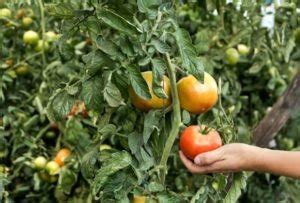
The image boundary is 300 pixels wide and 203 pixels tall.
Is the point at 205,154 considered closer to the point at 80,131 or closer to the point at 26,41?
the point at 80,131

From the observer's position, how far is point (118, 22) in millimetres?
1078

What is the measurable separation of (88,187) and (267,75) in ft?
2.75

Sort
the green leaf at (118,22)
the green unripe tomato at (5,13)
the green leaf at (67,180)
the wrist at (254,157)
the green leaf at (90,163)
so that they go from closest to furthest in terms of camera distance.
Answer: the green leaf at (118,22) < the wrist at (254,157) < the green leaf at (90,163) < the green leaf at (67,180) < the green unripe tomato at (5,13)

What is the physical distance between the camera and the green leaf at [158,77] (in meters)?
1.11

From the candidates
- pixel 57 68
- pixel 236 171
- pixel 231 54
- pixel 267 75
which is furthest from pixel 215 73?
pixel 236 171

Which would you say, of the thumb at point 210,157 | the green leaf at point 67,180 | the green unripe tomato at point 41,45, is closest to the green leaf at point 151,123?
the thumb at point 210,157

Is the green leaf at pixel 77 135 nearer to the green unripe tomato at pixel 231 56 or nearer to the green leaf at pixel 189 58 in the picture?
the green unripe tomato at pixel 231 56

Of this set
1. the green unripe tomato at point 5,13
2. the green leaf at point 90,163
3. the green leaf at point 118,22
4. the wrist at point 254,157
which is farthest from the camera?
the green unripe tomato at point 5,13

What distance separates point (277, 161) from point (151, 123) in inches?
10.2

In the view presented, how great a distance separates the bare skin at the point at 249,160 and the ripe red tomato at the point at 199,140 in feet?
0.06

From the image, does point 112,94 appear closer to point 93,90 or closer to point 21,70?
point 93,90

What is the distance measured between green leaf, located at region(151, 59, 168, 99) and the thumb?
6.1 inches

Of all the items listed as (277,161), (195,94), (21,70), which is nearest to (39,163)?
(21,70)

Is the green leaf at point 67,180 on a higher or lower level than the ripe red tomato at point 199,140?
lower
